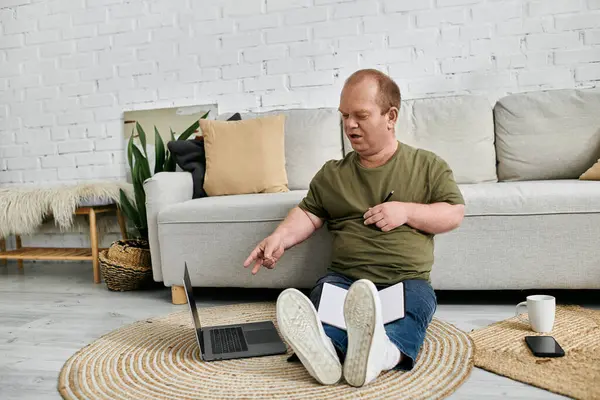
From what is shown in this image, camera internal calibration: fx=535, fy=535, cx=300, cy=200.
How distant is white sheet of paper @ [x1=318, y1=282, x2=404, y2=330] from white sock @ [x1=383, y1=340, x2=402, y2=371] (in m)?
0.08

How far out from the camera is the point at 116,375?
1424 millimetres

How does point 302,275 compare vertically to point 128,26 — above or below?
below

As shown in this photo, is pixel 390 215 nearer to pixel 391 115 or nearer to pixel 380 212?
pixel 380 212

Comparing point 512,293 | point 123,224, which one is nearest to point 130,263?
point 123,224

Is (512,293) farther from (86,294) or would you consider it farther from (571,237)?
(86,294)

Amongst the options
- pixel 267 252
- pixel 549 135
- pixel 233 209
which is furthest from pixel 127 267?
pixel 549 135

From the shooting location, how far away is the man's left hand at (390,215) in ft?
4.91

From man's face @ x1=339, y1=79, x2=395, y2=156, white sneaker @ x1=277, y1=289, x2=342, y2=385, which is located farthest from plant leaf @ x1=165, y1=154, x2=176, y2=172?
white sneaker @ x1=277, y1=289, x2=342, y2=385

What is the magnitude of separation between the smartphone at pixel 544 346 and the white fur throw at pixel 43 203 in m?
2.16

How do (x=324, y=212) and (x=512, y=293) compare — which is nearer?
(x=324, y=212)

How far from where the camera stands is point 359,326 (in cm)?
115

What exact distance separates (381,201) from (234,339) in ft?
2.01

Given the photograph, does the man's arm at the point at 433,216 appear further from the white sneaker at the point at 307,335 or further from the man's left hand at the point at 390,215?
the white sneaker at the point at 307,335

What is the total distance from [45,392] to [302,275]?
97 centimetres
